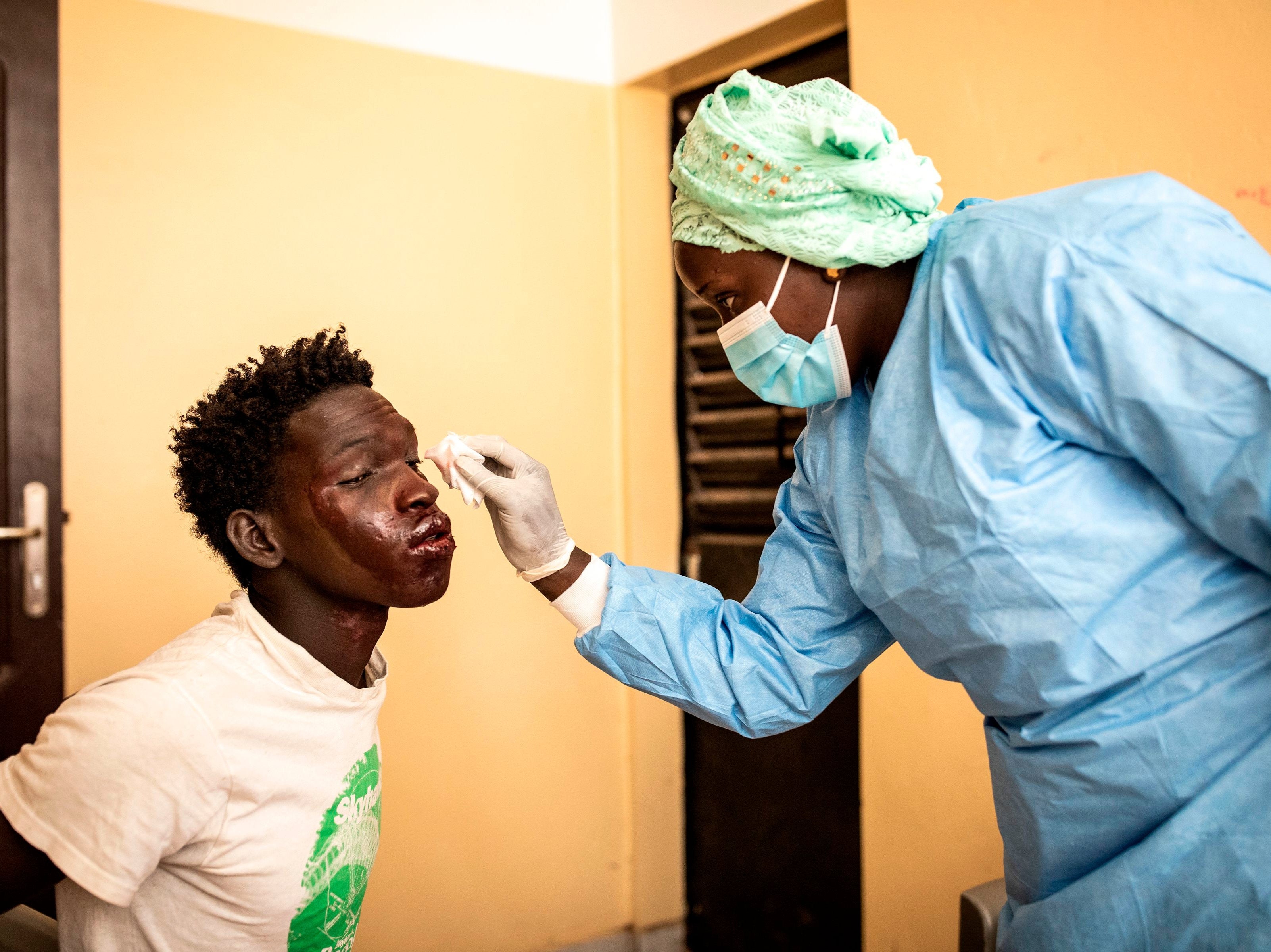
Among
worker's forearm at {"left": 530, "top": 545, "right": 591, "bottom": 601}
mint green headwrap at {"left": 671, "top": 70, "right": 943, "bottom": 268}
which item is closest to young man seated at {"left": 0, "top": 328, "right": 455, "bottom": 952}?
worker's forearm at {"left": 530, "top": 545, "right": 591, "bottom": 601}

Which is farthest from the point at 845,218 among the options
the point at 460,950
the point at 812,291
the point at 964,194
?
the point at 460,950

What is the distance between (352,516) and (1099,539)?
2.92 ft

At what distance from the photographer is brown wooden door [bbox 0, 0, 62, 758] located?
1881 mm

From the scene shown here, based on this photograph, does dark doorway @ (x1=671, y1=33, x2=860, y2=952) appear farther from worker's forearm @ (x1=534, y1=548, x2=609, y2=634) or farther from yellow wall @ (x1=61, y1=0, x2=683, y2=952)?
worker's forearm @ (x1=534, y1=548, x2=609, y2=634)

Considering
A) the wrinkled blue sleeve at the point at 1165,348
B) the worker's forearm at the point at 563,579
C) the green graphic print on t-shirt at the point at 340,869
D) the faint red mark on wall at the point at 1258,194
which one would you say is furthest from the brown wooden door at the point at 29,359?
the faint red mark on wall at the point at 1258,194

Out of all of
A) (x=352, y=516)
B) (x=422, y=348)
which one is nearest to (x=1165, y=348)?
(x=352, y=516)

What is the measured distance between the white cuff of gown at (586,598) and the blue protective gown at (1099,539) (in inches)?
13.6

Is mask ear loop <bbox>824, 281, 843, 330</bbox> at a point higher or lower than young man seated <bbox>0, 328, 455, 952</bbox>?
higher

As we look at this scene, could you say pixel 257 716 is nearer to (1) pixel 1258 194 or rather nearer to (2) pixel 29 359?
(2) pixel 29 359

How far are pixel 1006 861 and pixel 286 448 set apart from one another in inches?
41.0

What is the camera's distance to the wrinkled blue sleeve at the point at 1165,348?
894mm

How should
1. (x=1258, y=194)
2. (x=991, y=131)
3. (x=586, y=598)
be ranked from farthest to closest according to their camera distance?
(x=991, y=131), (x=1258, y=194), (x=586, y=598)

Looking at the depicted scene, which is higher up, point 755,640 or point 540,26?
point 540,26

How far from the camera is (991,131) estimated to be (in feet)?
6.14
